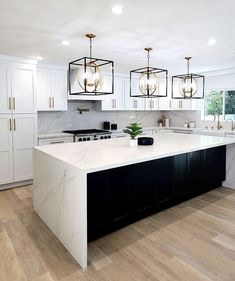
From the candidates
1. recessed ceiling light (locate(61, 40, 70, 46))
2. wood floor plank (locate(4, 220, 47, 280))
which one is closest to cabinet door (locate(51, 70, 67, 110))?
recessed ceiling light (locate(61, 40, 70, 46))

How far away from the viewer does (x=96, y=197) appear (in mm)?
2537

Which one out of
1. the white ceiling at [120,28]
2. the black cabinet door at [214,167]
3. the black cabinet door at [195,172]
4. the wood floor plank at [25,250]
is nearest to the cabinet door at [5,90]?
the white ceiling at [120,28]

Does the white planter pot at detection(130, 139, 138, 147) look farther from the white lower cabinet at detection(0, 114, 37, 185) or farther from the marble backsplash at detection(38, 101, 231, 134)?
the marble backsplash at detection(38, 101, 231, 134)

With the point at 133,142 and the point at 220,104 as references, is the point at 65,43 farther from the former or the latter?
the point at 220,104

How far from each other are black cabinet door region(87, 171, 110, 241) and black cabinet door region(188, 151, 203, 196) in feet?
5.56

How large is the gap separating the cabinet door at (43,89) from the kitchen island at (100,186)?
2027 millimetres

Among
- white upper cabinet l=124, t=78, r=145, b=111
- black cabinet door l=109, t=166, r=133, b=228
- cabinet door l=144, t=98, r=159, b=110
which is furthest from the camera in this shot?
cabinet door l=144, t=98, r=159, b=110

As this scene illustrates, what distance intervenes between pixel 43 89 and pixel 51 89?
18cm

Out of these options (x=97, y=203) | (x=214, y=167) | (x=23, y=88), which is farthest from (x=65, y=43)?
(x=214, y=167)

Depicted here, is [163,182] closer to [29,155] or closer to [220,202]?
Result: [220,202]

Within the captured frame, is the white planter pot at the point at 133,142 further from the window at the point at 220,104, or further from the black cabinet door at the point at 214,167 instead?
the window at the point at 220,104

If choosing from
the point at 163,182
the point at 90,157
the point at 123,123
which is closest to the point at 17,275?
the point at 90,157

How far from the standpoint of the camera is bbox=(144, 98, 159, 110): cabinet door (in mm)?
6831

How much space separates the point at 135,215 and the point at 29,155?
2.62m
